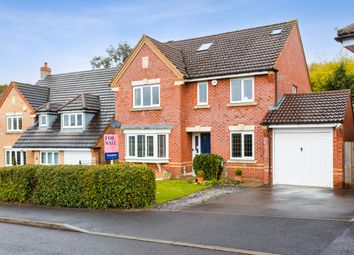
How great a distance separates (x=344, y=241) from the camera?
8836 millimetres

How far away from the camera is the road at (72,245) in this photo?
29.3 feet

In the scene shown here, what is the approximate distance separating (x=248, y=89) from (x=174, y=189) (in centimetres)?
670

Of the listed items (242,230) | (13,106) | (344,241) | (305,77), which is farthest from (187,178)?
(13,106)

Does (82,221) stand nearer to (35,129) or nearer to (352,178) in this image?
(352,178)

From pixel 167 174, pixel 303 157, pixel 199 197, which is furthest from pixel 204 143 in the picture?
pixel 199 197

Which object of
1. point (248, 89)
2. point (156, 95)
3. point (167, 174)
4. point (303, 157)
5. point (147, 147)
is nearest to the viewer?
point (303, 157)

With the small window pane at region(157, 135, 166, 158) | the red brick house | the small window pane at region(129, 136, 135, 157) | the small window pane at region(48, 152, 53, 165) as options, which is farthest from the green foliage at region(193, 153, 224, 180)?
the small window pane at region(48, 152, 53, 165)

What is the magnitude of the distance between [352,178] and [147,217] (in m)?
9.71

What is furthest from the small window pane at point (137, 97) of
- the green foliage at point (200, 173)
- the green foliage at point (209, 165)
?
the green foliage at point (200, 173)

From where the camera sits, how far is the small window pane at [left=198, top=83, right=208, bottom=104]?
22.9 m

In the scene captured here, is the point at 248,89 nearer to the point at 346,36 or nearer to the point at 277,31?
the point at 277,31

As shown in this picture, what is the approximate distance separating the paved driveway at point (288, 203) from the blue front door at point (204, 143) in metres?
5.94

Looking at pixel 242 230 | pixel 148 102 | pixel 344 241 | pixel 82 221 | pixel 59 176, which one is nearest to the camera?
pixel 344 241

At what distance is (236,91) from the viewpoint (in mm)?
21906
